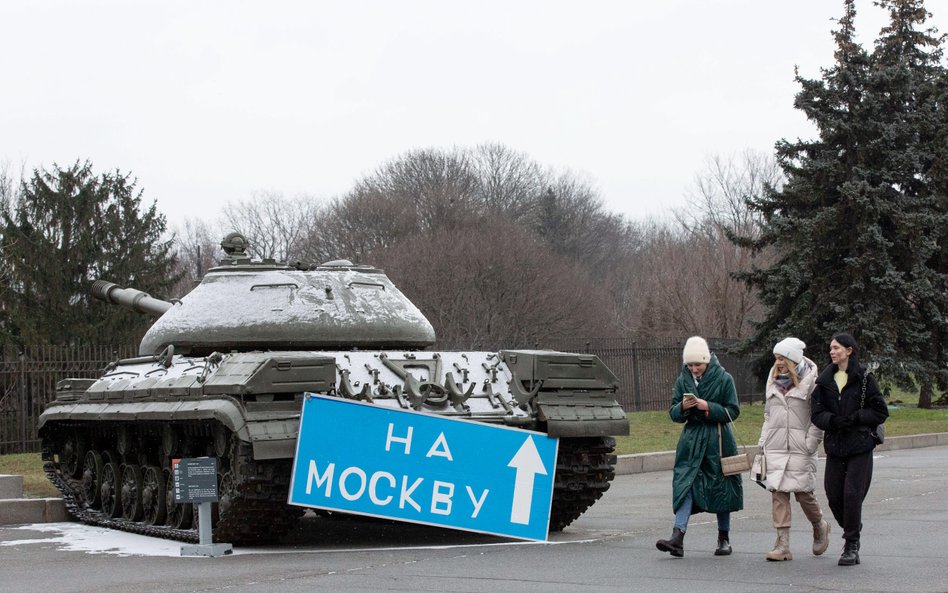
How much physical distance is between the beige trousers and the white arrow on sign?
2371 millimetres

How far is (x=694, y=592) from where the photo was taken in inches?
329

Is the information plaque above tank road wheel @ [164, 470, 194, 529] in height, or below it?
above

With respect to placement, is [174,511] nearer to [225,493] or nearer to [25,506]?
[225,493]

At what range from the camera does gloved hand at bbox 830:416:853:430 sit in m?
9.36

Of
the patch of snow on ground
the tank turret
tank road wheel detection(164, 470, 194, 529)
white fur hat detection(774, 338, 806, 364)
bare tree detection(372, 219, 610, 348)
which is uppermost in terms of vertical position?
bare tree detection(372, 219, 610, 348)

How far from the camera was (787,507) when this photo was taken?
31.8ft

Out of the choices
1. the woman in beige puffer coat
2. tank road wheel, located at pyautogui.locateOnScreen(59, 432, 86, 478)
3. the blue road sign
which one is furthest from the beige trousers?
tank road wheel, located at pyautogui.locateOnScreen(59, 432, 86, 478)

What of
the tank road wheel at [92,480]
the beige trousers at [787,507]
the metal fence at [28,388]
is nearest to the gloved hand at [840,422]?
the beige trousers at [787,507]

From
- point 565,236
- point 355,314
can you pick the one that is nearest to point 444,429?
point 355,314

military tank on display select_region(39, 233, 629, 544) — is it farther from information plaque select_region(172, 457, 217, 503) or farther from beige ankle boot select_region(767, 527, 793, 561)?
beige ankle boot select_region(767, 527, 793, 561)

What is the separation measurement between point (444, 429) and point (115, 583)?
3005mm

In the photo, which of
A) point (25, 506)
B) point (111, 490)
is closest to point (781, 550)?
point (111, 490)

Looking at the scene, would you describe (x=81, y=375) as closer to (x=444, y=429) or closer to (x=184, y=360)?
(x=184, y=360)

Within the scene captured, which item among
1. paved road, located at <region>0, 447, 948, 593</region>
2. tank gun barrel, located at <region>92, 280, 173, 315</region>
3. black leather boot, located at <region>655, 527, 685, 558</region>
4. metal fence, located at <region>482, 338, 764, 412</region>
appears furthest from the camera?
metal fence, located at <region>482, 338, 764, 412</region>
